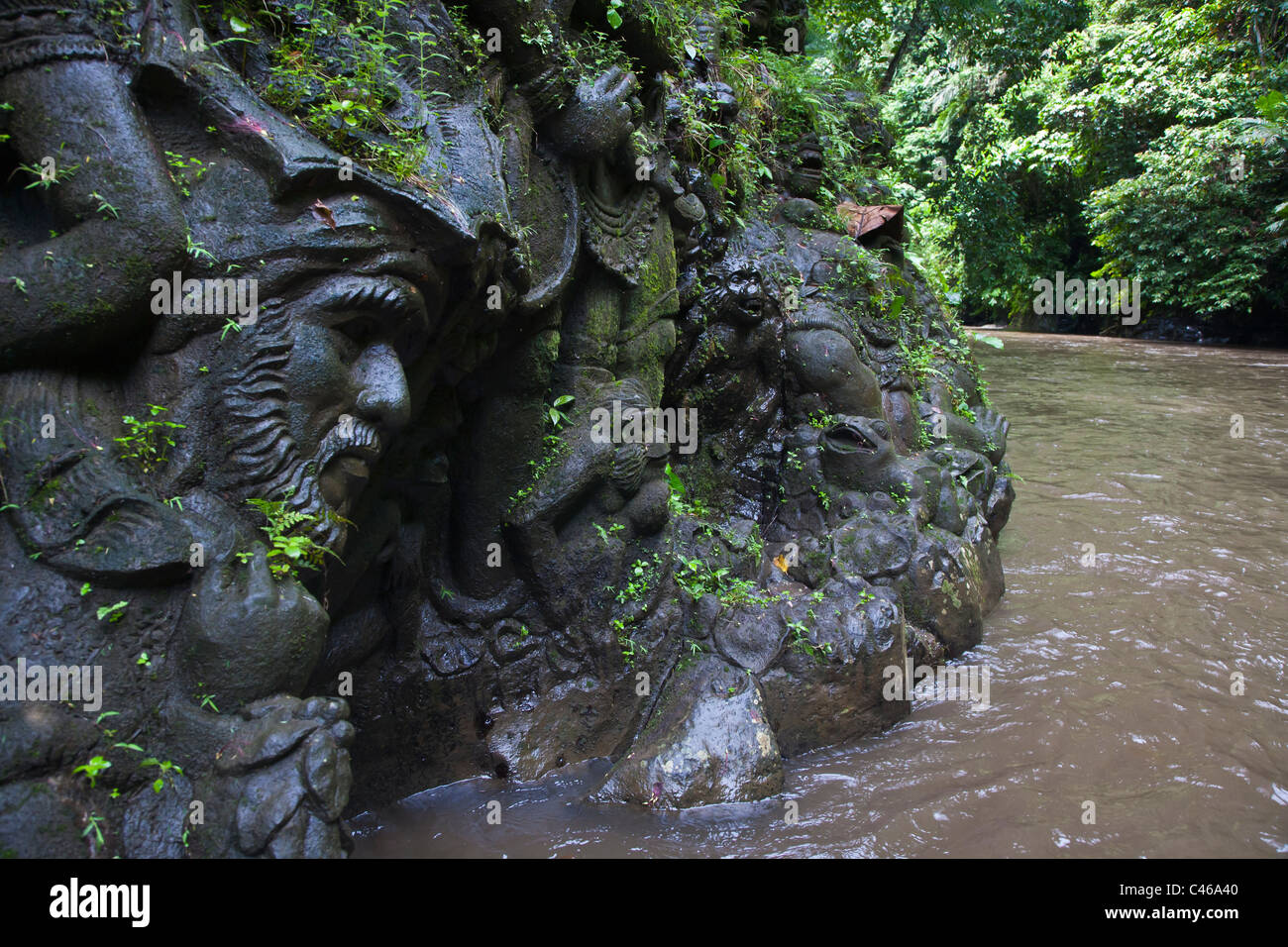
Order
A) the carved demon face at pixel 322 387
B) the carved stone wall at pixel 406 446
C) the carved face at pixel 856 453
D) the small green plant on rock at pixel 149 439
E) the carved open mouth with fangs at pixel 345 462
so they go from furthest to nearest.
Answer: the carved face at pixel 856 453
the carved open mouth with fangs at pixel 345 462
the carved demon face at pixel 322 387
the small green plant on rock at pixel 149 439
the carved stone wall at pixel 406 446

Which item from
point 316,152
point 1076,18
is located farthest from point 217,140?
point 1076,18

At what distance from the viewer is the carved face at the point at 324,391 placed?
2.42m

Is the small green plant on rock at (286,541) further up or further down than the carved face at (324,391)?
further down

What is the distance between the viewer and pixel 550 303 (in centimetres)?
368

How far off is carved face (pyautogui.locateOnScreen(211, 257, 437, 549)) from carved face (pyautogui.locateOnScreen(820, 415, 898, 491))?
3096 millimetres

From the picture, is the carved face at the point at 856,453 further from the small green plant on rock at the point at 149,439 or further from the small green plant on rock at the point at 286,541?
the small green plant on rock at the point at 149,439

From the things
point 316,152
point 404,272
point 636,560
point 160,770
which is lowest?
point 160,770

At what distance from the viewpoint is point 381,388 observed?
8.73 ft

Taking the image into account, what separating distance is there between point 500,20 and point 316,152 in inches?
54.5

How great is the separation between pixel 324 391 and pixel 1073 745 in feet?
12.2

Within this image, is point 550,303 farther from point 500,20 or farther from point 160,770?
point 160,770

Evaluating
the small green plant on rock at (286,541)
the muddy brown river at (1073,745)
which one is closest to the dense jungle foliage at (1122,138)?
the muddy brown river at (1073,745)

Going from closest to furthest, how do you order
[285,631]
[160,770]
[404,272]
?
[160,770], [285,631], [404,272]

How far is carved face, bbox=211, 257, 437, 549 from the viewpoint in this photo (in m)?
2.42
